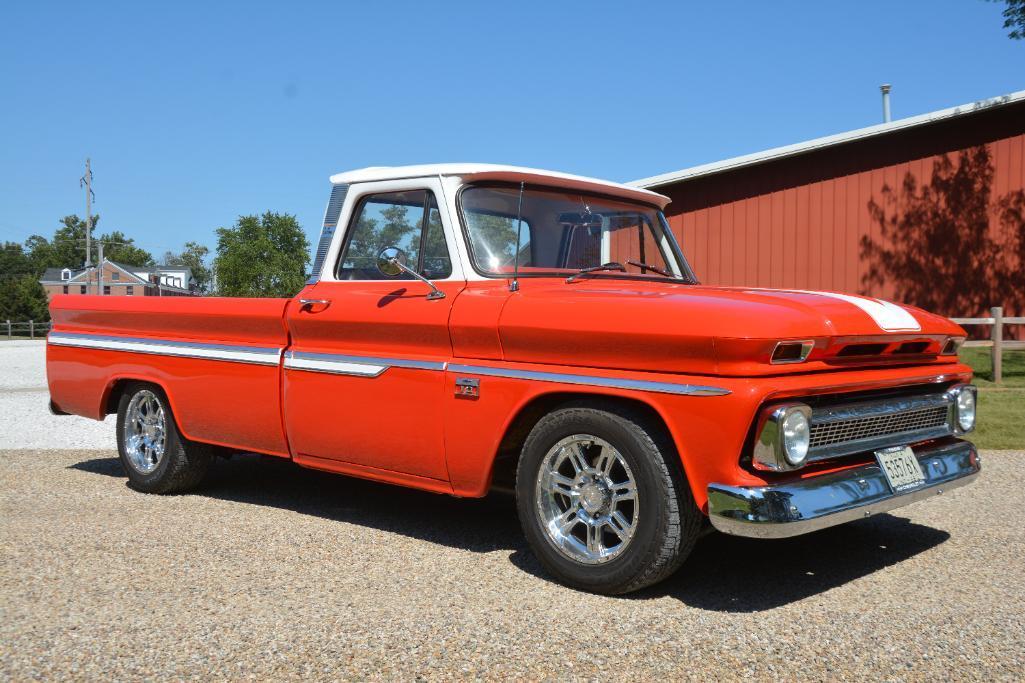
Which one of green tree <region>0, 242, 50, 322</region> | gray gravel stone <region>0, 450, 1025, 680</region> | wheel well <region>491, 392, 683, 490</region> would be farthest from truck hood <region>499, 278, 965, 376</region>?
green tree <region>0, 242, 50, 322</region>

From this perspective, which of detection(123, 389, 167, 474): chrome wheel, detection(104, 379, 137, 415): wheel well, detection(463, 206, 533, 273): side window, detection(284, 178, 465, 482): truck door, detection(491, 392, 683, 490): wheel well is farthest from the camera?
detection(104, 379, 137, 415): wheel well

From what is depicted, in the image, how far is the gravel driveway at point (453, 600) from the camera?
10.5ft

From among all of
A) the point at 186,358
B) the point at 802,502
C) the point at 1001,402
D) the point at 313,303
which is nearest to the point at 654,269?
the point at 313,303

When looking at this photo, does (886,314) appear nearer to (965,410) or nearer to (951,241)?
(965,410)

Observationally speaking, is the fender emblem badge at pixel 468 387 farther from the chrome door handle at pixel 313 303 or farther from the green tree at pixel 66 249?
the green tree at pixel 66 249

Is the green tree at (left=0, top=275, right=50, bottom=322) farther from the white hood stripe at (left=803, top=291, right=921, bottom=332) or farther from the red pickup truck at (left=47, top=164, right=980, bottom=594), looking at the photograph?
the white hood stripe at (left=803, top=291, right=921, bottom=332)

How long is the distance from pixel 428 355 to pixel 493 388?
1.48ft

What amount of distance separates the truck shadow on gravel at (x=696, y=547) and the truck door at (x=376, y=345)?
0.60 m

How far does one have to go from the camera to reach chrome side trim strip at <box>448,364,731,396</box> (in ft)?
11.7

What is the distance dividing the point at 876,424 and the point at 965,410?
0.81 meters

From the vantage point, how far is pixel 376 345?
4.71 meters

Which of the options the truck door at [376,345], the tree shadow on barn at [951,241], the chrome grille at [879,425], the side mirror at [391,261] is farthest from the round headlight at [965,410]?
the tree shadow on barn at [951,241]

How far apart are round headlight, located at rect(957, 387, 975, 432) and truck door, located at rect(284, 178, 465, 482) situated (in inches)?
93.5

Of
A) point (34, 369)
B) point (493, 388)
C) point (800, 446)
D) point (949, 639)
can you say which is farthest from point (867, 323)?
point (34, 369)
